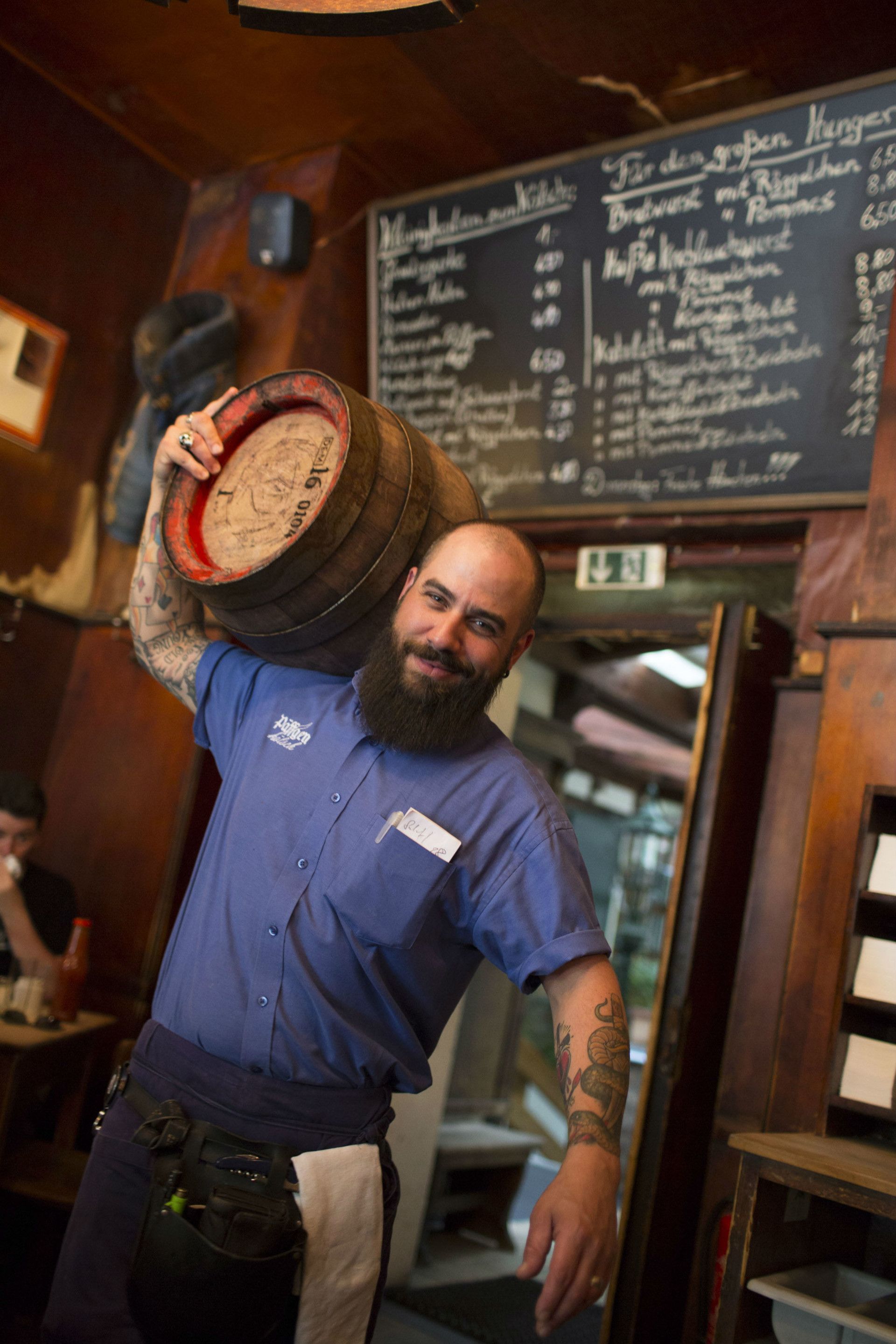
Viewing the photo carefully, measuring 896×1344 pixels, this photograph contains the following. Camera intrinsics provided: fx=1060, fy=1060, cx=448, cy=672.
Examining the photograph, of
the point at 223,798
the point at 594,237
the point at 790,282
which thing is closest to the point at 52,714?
the point at 223,798

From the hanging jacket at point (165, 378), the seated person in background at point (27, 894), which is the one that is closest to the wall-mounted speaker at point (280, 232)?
the hanging jacket at point (165, 378)

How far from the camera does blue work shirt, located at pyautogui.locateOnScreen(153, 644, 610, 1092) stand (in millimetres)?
1590

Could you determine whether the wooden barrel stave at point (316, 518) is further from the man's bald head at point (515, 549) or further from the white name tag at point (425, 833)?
the white name tag at point (425, 833)

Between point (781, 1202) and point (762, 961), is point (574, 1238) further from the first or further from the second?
point (762, 961)

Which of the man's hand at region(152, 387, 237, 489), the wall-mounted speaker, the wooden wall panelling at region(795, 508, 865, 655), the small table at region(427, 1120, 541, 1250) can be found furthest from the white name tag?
the small table at region(427, 1120, 541, 1250)

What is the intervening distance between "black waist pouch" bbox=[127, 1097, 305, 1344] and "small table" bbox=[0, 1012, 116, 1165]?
1.26 m

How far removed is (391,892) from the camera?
1609 millimetres

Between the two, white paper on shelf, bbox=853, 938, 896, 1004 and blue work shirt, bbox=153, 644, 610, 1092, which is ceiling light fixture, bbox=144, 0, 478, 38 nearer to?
blue work shirt, bbox=153, 644, 610, 1092

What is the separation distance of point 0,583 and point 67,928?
1194 mm

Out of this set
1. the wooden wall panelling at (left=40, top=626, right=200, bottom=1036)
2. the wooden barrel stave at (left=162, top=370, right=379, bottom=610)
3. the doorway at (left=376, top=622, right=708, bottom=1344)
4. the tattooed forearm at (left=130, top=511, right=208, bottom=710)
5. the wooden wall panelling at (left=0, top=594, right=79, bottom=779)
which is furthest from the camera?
the doorway at (left=376, top=622, right=708, bottom=1344)

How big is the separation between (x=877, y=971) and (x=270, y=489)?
61.0 inches

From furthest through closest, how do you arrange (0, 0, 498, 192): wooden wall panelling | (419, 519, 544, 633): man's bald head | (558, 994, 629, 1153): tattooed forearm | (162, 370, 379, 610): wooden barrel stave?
(0, 0, 498, 192): wooden wall panelling
(419, 519, 544, 633): man's bald head
(162, 370, 379, 610): wooden barrel stave
(558, 994, 629, 1153): tattooed forearm

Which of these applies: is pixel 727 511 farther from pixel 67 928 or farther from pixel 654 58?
pixel 67 928

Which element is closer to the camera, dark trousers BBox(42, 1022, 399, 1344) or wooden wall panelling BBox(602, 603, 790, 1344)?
dark trousers BBox(42, 1022, 399, 1344)
